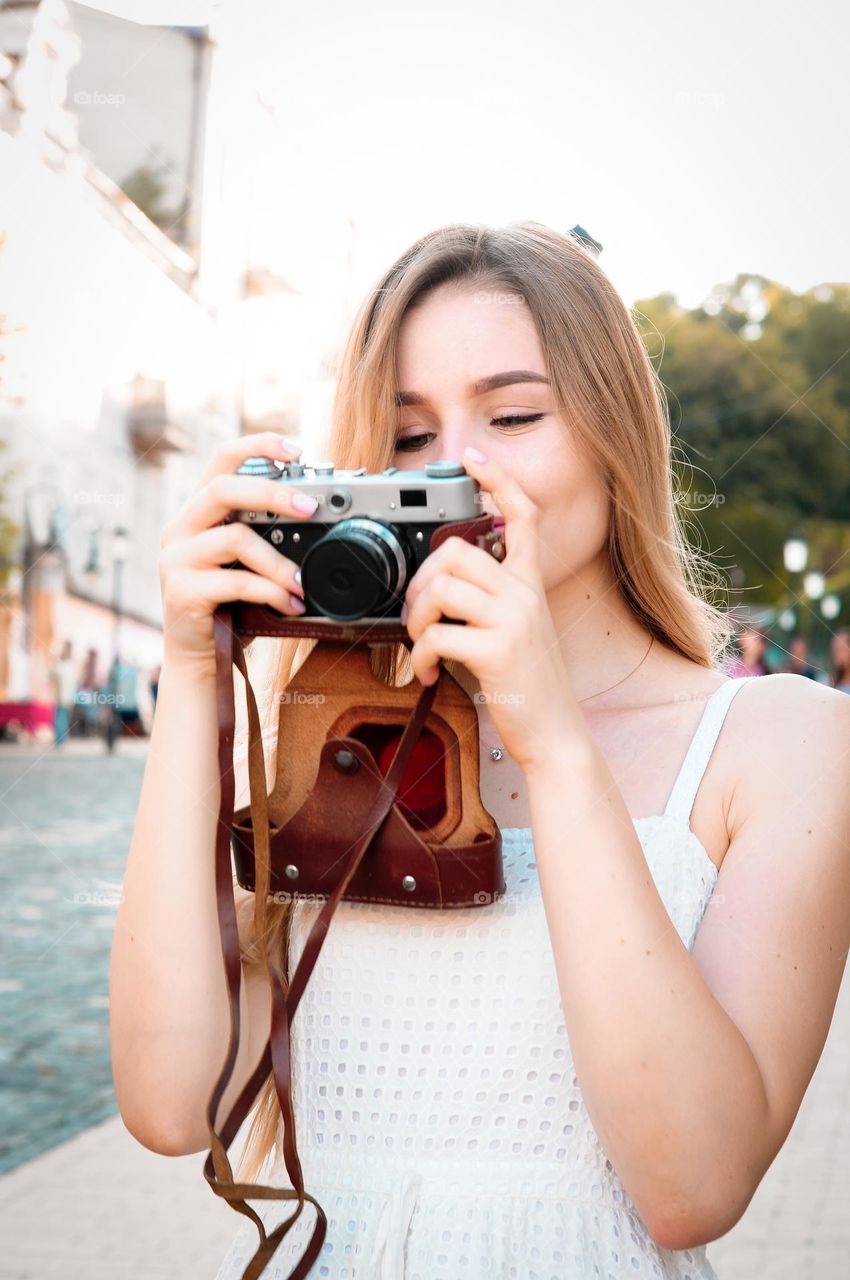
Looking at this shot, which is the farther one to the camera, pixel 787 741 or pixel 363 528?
pixel 787 741

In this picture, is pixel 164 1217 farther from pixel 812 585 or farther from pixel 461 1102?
pixel 812 585

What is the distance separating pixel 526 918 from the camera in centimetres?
165

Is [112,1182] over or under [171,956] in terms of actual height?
under

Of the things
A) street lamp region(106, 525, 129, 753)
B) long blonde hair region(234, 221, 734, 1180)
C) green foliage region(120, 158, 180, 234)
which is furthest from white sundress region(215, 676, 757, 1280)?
street lamp region(106, 525, 129, 753)

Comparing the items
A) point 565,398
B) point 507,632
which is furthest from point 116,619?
point 507,632

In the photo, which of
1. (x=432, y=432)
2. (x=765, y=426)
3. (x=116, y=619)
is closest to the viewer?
(x=432, y=432)

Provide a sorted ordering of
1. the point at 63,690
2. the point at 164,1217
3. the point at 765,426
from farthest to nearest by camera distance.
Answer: the point at 765,426 → the point at 63,690 → the point at 164,1217

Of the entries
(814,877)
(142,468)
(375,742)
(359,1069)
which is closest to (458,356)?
(375,742)

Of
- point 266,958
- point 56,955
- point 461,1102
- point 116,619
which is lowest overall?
point 56,955

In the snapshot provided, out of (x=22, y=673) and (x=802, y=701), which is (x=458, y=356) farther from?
(x=22, y=673)

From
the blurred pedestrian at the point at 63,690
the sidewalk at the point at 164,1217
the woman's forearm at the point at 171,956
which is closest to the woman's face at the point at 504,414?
the woman's forearm at the point at 171,956

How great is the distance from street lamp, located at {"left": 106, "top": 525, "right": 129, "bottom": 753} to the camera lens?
60.9 ft

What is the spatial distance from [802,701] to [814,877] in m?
0.26

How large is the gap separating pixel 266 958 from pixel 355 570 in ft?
1.70
